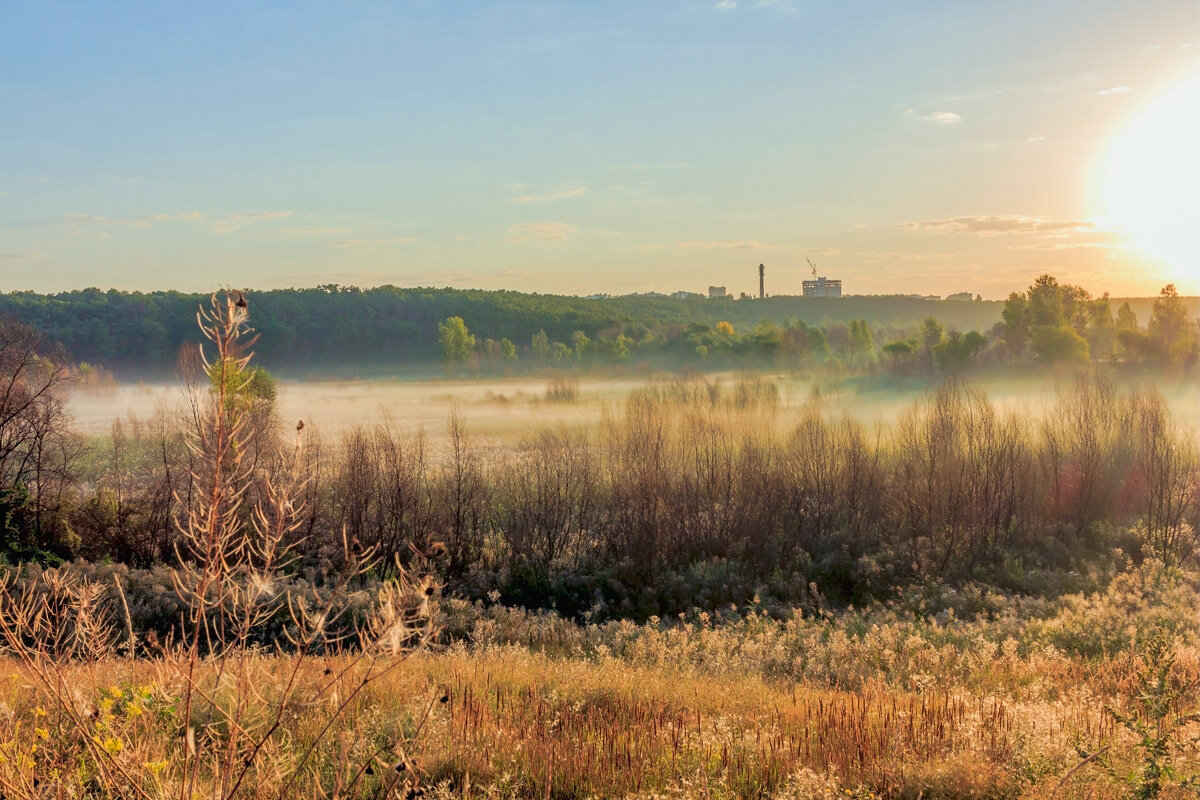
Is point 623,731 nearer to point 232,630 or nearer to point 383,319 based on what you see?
point 232,630

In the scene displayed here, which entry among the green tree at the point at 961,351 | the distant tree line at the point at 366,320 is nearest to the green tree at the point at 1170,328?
the green tree at the point at 961,351

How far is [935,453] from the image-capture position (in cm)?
2998

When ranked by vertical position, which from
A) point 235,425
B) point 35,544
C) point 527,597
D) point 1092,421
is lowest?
point 527,597

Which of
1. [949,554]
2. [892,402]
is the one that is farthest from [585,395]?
[949,554]

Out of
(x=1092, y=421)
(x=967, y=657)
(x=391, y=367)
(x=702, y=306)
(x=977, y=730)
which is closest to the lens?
(x=977, y=730)

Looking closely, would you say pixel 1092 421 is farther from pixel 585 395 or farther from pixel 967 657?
pixel 585 395

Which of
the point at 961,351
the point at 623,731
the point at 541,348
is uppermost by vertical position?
Answer: the point at 541,348

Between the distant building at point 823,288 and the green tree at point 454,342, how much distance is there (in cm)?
5874

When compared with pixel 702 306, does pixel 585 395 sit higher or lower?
lower

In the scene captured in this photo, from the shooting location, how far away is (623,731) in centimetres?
750

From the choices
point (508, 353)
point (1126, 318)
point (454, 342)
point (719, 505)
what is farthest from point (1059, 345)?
point (454, 342)

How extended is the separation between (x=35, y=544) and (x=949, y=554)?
28.0 meters

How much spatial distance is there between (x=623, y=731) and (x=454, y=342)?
277ft

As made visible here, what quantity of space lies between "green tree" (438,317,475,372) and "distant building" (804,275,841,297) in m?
58.7
